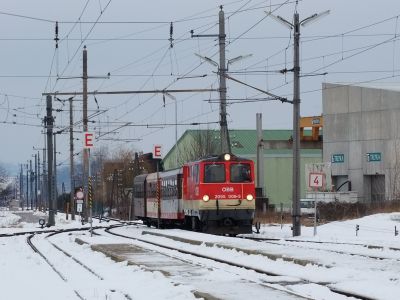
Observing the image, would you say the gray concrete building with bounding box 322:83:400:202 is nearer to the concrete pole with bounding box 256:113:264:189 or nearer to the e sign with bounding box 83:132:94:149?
the concrete pole with bounding box 256:113:264:189

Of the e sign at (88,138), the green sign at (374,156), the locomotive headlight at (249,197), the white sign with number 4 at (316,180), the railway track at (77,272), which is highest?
the green sign at (374,156)

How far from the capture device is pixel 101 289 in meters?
14.0

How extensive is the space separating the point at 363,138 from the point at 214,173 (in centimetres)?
3121

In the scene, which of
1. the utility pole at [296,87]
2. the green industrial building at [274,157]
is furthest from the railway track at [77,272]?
the green industrial building at [274,157]

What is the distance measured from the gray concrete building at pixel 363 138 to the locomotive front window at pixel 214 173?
84.5 feet

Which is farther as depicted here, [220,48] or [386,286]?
[220,48]

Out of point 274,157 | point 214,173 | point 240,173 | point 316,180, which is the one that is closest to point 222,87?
point 240,173

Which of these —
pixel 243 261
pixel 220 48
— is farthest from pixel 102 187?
pixel 243 261

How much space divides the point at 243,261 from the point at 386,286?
619 cm

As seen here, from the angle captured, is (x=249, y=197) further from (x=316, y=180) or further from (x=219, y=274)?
(x=219, y=274)

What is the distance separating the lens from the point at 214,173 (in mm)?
32312

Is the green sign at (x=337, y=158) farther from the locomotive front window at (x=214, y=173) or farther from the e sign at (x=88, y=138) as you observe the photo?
the e sign at (x=88, y=138)

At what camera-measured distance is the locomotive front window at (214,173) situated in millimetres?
32156

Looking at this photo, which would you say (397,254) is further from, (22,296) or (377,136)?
(377,136)
